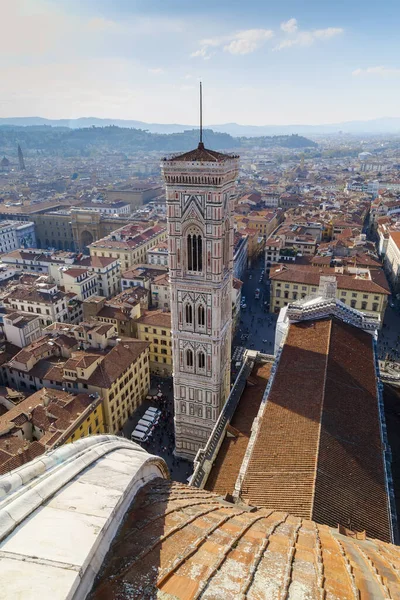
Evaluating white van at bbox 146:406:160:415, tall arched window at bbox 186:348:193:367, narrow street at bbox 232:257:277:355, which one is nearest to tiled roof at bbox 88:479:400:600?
tall arched window at bbox 186:348:193:367

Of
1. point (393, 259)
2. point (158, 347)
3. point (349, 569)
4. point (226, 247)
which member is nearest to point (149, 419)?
point (158, 347)

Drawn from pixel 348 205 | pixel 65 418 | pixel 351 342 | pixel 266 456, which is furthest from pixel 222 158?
pixel 348 205

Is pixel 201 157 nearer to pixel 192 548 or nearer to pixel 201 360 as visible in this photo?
pixel 201 360

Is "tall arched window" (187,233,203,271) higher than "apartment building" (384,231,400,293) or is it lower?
higher

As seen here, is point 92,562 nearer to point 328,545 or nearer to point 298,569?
point 298,569

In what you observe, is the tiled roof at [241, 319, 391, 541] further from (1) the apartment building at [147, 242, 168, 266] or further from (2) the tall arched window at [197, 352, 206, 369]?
(1) the apartment building at [147, 242, 168, 266]

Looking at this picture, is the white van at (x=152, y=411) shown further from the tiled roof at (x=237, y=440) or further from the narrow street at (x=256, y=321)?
the narrow street at (x=256, y=321)

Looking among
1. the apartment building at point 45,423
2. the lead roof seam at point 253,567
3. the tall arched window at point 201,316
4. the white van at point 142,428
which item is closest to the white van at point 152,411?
the white van at point 142,428
